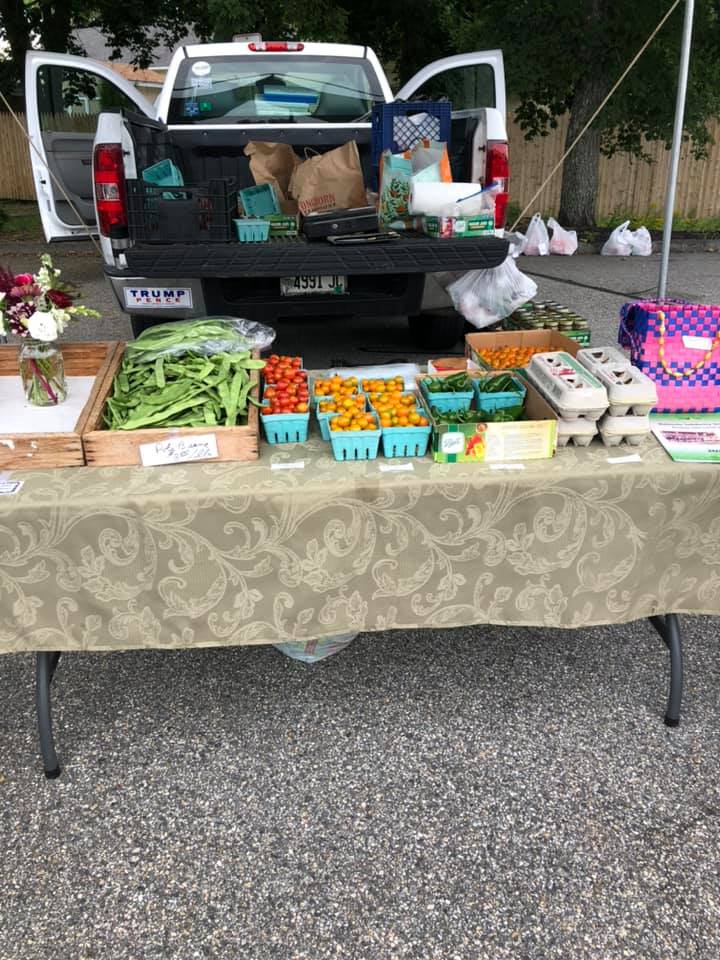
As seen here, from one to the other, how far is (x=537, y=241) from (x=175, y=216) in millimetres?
7527

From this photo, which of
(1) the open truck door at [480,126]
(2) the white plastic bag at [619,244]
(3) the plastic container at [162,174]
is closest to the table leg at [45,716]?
(3) the plastic container at [162,174]

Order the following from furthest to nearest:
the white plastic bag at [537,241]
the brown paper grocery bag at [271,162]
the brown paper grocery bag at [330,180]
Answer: the white plastic bag at [537,241], the brown paper grocery bag at [271,162], the brown paper grocery bag at [330,180]

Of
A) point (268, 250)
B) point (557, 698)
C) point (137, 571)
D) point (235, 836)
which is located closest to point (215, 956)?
point (235, 836)

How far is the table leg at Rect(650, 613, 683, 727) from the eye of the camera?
7.48ft

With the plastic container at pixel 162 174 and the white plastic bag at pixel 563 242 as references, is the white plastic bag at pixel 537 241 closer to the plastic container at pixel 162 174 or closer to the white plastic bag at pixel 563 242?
the white plastic bag at pixel 563 242

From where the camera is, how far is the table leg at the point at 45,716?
2.14m

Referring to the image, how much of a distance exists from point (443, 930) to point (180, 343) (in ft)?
5.74

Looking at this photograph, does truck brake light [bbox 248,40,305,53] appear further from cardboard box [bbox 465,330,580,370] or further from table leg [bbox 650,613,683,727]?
table leg [bbox 650,613,683,727]

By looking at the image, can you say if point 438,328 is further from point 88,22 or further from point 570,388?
point 88,22

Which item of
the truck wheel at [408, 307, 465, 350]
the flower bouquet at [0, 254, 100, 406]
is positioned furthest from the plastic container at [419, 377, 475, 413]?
the truck wheel at [408, 307, 465, 350]

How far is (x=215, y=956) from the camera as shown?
169 cm

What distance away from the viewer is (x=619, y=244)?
33.6 feet

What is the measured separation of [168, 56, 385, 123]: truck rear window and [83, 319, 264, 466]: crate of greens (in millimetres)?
3393

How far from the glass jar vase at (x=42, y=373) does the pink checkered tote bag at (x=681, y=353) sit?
1.75m
